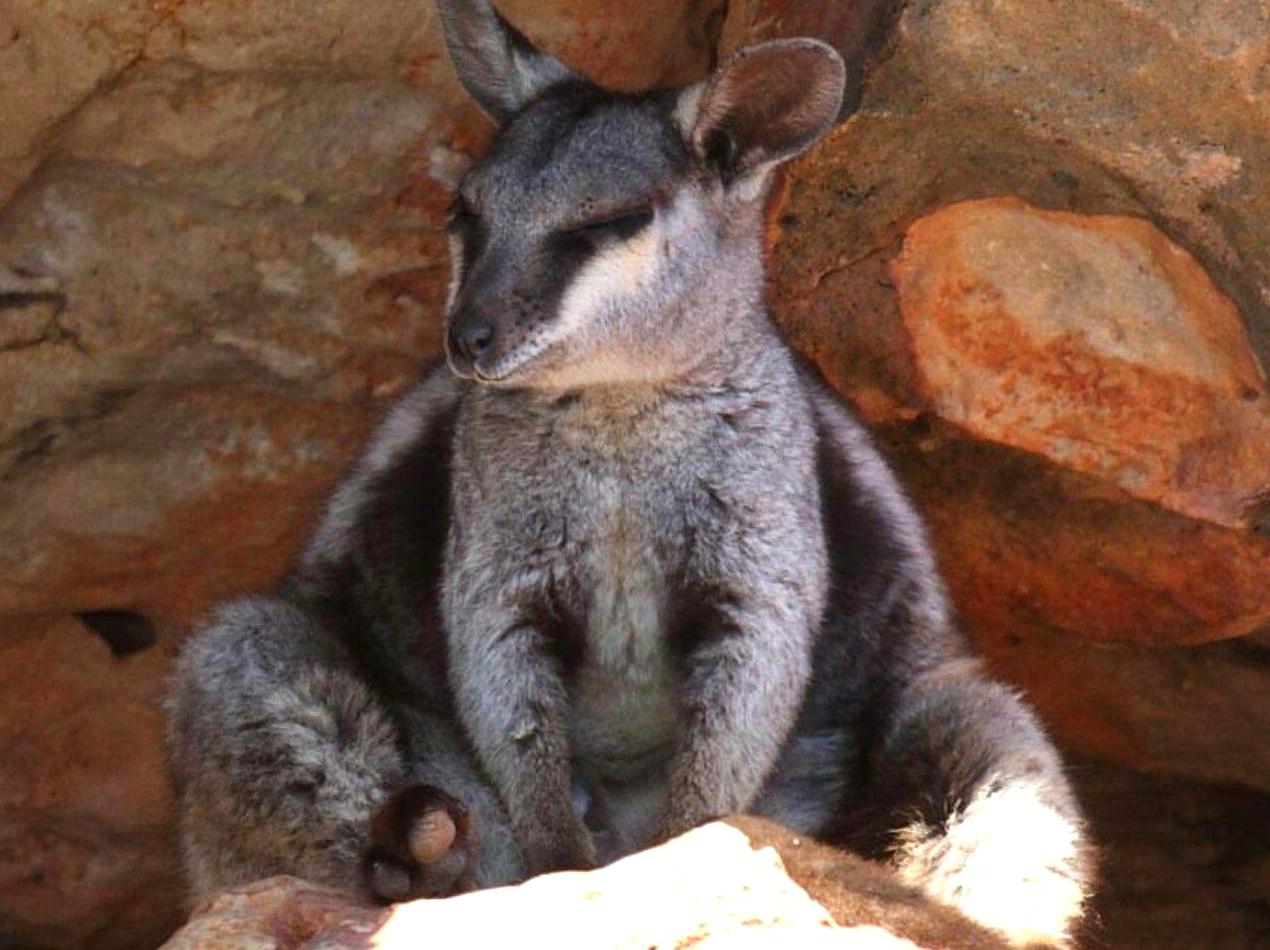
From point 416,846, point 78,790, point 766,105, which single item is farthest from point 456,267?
point 78,790

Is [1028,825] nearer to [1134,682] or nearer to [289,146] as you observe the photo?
[1134,682]

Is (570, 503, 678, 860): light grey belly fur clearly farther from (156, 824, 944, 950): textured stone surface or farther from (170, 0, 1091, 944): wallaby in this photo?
(156, 824, 944, 950): textured stone surface

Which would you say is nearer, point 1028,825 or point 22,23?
point 1028,825

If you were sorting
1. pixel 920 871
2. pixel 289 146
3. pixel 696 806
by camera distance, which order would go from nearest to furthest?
1. pixel 920 871
2. pixel 696 806
3. pixel 289 146

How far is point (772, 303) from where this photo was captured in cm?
529

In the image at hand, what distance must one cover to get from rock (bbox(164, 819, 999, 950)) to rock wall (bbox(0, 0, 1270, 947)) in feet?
5.75

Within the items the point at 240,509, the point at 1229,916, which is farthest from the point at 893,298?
the point at 1229,916

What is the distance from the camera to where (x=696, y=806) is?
4.31 metres

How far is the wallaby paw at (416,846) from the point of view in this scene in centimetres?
410

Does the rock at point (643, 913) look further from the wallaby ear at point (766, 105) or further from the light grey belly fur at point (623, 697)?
the wallaby ear at point (766, 105)

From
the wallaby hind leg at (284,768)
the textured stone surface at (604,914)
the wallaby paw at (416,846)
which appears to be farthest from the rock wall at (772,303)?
the textured stone surface at (604,914)

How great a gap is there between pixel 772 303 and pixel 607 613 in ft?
3.99

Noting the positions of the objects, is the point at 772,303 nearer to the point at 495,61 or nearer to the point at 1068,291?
the point at 1068,291

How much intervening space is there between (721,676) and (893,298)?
124cm
